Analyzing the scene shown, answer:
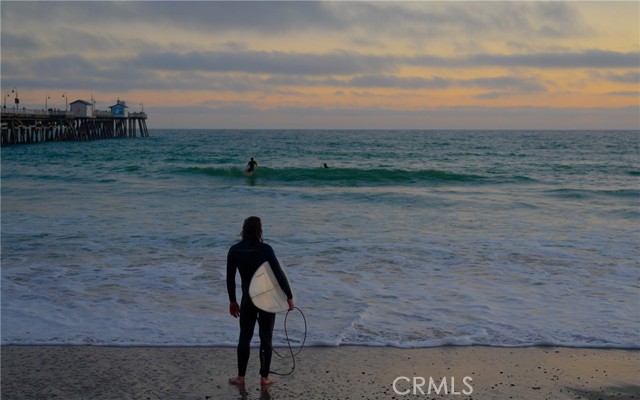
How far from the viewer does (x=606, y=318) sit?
809 centimetres

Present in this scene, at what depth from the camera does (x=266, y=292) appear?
5.78 meters

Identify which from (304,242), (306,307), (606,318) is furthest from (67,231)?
(606,318)

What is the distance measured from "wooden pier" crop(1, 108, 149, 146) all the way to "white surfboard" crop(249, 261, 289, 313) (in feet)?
175

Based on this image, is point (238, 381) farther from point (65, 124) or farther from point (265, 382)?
point (65, 124)

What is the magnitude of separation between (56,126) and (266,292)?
6664 centimetres

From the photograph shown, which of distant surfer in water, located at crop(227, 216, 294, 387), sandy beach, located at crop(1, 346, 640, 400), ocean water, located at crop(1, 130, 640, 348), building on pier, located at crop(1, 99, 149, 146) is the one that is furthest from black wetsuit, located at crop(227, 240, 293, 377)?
building on pier, located at crop(1, 99, 149, 146)

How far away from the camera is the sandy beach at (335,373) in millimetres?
5672

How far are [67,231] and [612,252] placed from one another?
36.5 feet

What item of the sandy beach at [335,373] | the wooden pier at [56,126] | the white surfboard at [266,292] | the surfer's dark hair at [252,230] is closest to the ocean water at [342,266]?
the sandy beach at [335,373]

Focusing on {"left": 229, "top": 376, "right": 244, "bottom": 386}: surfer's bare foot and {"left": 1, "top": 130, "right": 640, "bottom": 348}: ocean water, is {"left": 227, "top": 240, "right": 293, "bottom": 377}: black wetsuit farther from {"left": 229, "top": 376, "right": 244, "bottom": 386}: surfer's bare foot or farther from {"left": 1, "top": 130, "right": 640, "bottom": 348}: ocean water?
{"left": 1, "top": 130, "right": 640, "bottom": 348}: ocean water

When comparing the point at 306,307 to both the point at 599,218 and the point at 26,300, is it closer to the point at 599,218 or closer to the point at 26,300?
the point at 26,300

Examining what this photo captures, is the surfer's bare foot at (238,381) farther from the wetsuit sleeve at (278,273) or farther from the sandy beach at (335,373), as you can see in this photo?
the wetsuit sleeve at (278,273)

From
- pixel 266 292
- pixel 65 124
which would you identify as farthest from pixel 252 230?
pixel 65 124

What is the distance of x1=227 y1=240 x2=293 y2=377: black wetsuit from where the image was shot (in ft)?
19.0
